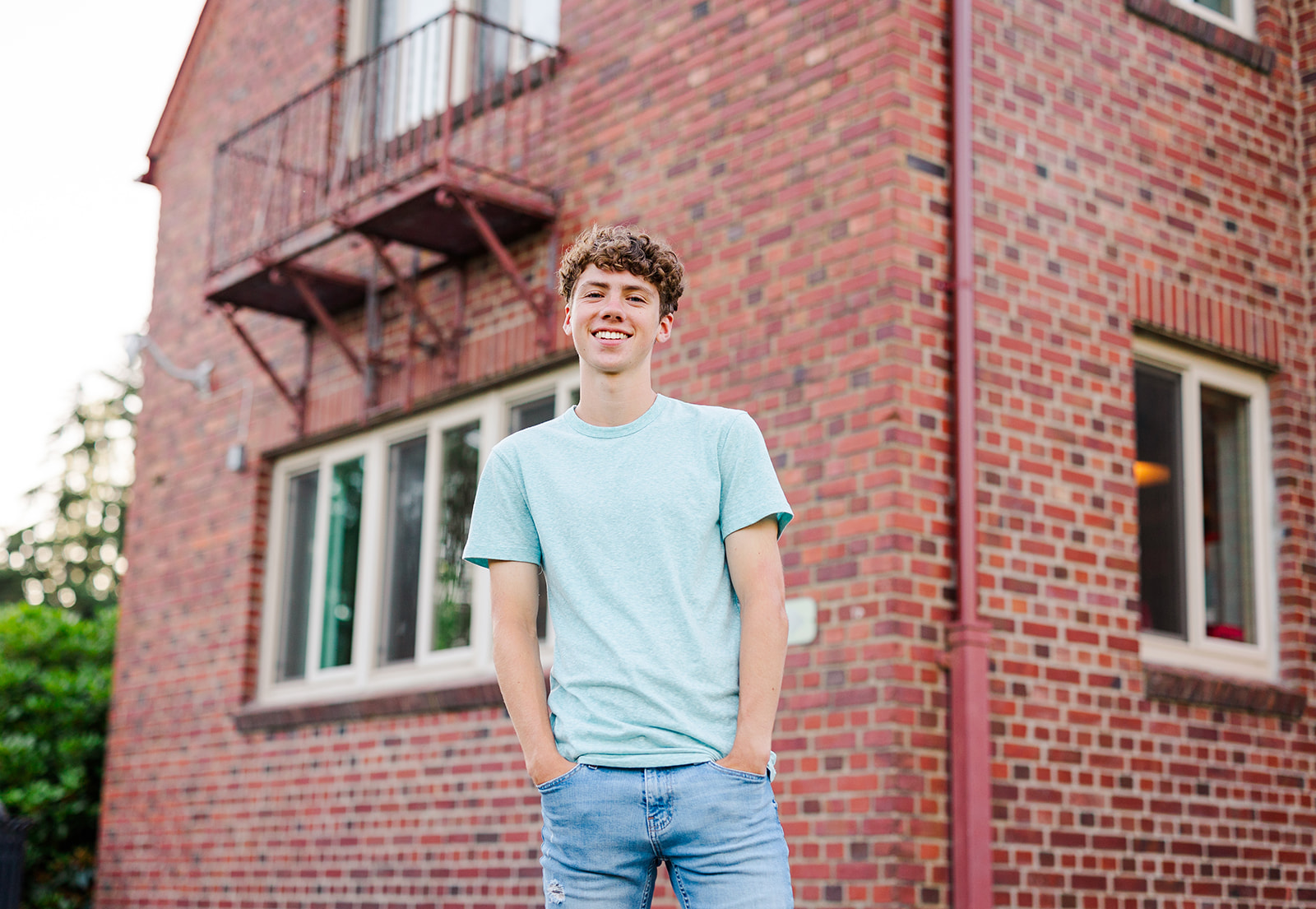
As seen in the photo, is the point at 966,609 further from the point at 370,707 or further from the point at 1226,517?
the point at 370,707

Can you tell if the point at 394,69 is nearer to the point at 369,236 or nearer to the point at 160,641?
the point at 369,236

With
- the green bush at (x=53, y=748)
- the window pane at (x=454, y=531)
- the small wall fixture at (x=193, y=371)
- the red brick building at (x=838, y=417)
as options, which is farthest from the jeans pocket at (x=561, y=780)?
the green bush at (x=53, y=748)

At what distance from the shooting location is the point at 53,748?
1087 cm

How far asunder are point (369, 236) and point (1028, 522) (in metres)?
3.59

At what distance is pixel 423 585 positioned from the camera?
8.01m

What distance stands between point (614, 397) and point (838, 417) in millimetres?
3278

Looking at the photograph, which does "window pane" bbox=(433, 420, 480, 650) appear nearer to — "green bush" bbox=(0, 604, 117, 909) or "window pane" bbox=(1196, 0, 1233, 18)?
"green bush" bbox=(0, 604, 117, 909)

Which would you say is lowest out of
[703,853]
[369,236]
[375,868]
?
[375,868]

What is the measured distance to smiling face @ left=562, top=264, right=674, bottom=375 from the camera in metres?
2.71

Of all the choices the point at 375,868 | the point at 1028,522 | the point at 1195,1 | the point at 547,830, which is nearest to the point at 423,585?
the point at 375,868

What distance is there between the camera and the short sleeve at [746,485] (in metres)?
2.61

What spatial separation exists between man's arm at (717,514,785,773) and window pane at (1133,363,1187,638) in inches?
171

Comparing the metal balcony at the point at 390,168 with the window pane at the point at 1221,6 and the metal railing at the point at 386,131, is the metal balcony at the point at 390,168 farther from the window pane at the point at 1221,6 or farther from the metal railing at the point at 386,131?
the window pane at the point at 1221,6

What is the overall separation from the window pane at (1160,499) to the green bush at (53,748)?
7031mm
